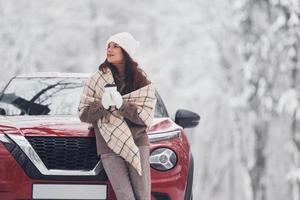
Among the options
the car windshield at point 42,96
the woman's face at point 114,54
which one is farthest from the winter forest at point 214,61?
the woman's face at point 114,54

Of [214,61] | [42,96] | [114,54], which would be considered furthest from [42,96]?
[214,61]

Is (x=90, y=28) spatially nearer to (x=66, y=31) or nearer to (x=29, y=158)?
(x=66, y=31)

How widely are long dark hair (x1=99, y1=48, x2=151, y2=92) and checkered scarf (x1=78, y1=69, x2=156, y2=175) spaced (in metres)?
0.04

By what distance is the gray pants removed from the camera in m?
4.87

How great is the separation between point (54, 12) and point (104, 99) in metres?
21.1

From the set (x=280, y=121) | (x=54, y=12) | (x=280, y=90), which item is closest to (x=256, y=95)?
(x=280, y=90)

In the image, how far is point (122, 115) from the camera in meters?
4.95

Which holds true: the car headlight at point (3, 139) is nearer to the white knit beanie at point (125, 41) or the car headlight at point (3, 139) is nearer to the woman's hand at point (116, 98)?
the woman's hand at point (116, 98)

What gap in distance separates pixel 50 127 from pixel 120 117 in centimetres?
51

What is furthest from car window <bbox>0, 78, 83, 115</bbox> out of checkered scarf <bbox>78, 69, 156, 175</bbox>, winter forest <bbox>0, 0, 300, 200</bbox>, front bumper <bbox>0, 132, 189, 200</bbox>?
winter forest <bbox>0, 0, 300, 200</bbox>

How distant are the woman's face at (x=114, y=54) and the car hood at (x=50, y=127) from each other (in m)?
0.49

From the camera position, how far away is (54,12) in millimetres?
25578

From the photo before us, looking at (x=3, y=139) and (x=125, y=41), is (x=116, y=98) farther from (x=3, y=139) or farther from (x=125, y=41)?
(x=3, y=139)

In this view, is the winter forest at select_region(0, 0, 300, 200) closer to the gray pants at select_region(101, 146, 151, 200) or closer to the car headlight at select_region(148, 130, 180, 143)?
the car headlight at select_region(148, 130, 180, 143)
